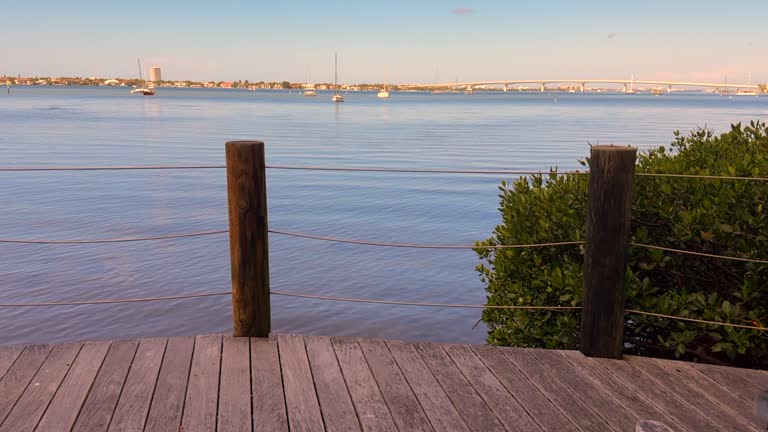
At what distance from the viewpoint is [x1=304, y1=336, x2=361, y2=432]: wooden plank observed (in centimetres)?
341

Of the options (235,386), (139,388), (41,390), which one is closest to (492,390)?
(235,386)

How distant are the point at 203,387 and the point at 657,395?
258cm

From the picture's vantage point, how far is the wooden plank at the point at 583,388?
11.4 ft

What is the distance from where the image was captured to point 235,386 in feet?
12.5

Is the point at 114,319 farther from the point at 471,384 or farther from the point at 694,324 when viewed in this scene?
the point at 694,324

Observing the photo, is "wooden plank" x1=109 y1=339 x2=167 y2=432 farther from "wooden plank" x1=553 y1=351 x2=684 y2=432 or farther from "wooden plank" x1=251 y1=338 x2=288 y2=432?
"wooden plank" x1=553 y1=351 x2=684 y2=432

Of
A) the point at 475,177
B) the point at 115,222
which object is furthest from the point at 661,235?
the point at 475,177

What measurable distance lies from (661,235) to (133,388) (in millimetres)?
3575

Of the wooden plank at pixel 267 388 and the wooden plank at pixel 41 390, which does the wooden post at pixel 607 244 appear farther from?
the wooden plank at pixel 41 390

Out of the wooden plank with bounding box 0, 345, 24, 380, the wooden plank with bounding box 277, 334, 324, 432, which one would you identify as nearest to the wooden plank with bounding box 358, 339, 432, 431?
the wooden plank with bounding box 277, 334, 324, 432

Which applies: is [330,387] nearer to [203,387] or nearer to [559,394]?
[203,387]

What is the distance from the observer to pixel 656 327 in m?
4.71

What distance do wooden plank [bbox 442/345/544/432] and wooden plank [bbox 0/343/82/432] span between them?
2361mm

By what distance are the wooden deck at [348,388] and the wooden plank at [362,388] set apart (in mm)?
10
